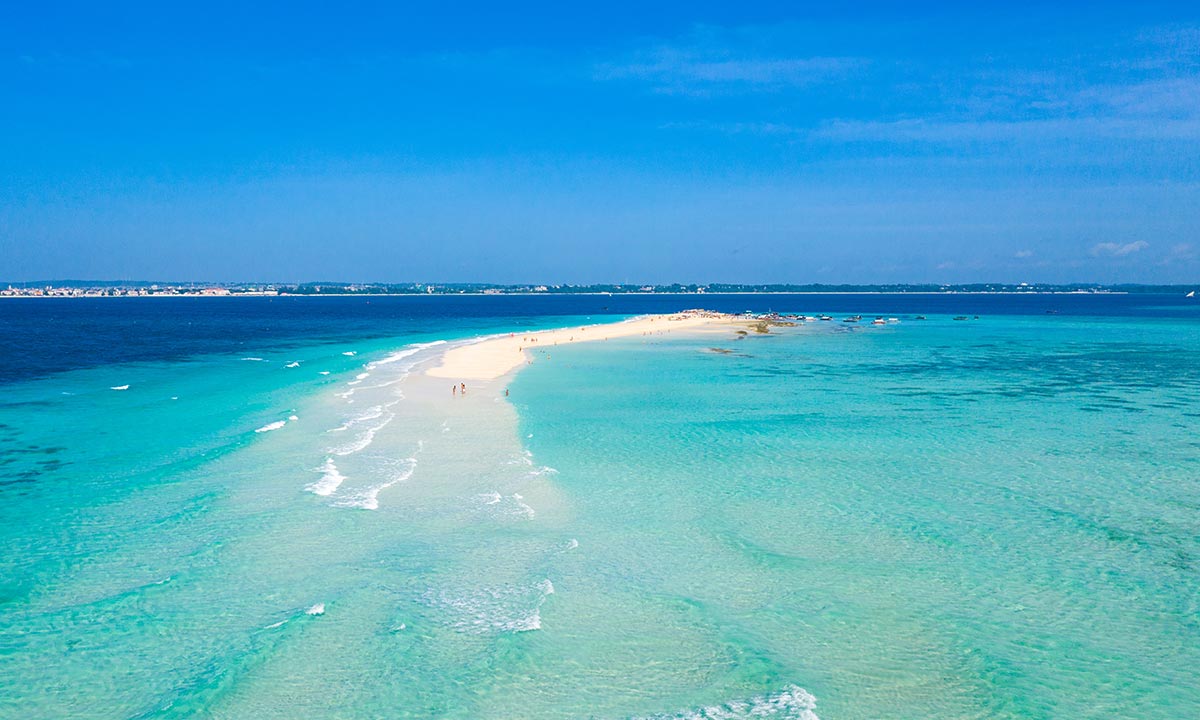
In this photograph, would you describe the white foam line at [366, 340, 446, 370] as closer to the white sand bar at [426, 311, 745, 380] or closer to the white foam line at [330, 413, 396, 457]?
the white sand bar at [426, 311, 745, 380]

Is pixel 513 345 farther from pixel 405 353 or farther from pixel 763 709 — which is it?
pixel 763 709

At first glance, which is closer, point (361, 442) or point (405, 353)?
point (361, 442)

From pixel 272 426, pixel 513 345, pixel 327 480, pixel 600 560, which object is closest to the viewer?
pixel 600 560

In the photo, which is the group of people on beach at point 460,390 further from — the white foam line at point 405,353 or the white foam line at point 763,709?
the white foam line at point 763,709

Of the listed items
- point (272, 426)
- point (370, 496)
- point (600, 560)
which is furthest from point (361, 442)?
point (600, 560)

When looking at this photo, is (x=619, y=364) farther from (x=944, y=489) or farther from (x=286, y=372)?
(x=944, y=489)

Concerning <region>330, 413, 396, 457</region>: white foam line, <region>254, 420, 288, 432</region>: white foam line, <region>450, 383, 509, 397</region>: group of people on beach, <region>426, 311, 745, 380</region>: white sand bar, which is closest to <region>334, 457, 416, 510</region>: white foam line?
<region>330, 413, 396, 457</region>: white foam line

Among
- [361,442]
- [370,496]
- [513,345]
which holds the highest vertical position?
[513,345]
